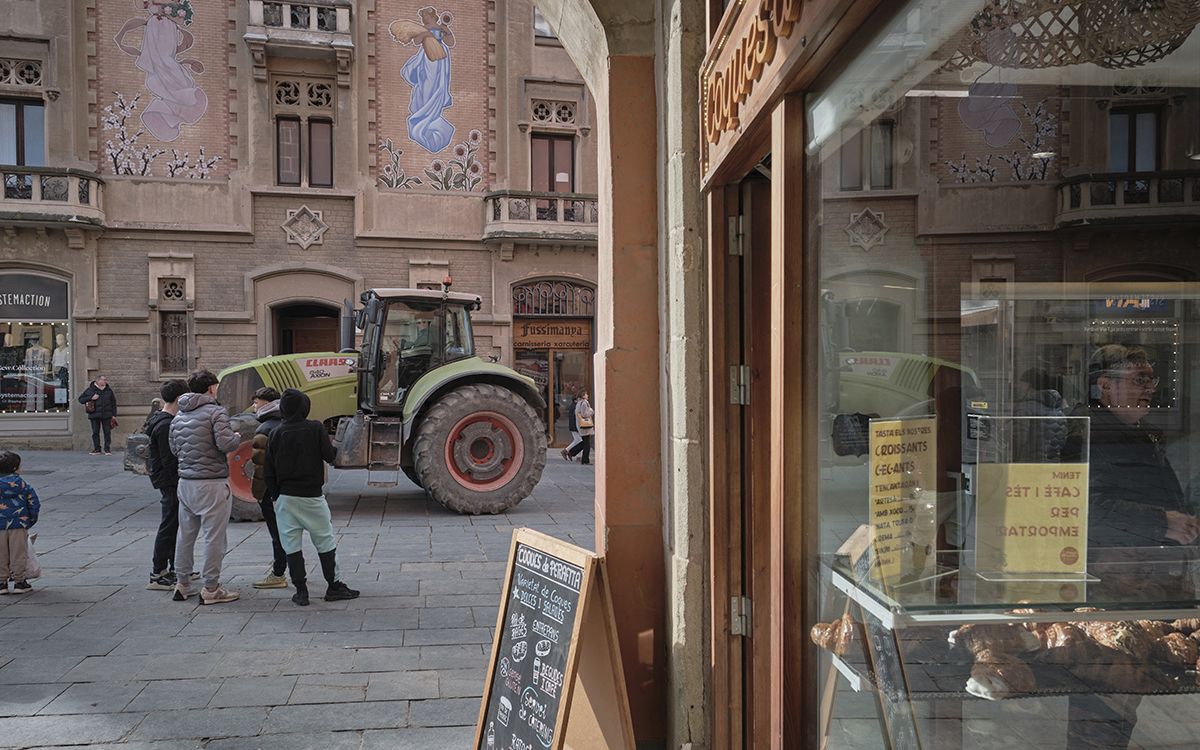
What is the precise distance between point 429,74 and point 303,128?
9.54ft

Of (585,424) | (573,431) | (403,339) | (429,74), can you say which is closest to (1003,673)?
(403,339)

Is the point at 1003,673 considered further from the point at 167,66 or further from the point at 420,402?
the point at 167,66

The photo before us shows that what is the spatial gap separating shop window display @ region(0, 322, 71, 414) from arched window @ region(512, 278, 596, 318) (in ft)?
29.7

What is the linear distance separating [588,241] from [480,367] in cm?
915

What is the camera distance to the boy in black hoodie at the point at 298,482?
5875 millimetres

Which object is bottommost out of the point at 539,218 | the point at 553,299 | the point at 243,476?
the point at 243,476

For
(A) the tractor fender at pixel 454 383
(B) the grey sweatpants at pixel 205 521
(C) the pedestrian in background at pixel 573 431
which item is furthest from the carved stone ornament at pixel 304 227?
(B) the grey sweatpants at pixel 205 521

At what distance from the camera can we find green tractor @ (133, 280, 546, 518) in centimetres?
945

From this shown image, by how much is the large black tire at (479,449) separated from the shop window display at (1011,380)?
7579 mm

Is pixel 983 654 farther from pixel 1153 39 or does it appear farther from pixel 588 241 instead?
pixel 588 241

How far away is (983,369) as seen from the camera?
196cm

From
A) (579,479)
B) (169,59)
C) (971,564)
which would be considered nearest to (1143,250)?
(971,564)

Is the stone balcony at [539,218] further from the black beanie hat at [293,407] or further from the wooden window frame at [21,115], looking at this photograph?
the black beanie hat at [293,407]

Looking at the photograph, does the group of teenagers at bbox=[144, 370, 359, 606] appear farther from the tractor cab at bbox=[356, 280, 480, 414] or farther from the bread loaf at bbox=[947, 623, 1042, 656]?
the bread loaf at bbox=[947, 623, 1042, 656]
